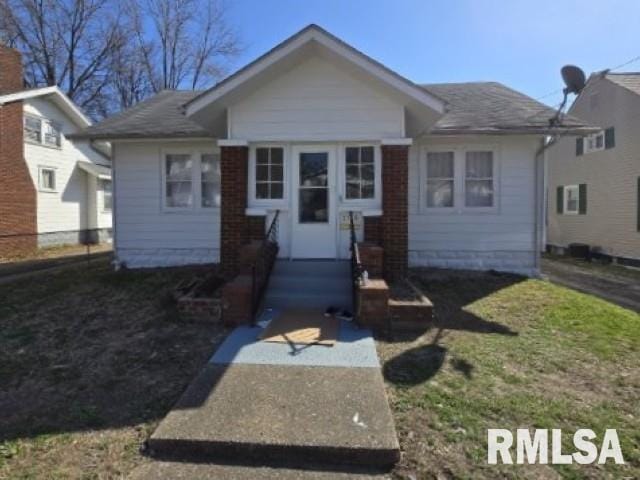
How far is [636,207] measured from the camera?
1473 centimetres

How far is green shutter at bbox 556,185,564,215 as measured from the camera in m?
19.5

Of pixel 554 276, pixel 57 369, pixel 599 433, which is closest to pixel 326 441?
pixel 599 433

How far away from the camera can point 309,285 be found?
7359 millimetres

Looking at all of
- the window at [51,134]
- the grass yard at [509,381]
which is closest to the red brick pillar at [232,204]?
the grass yard at [509,381]

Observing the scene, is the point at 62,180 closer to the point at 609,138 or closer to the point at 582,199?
the point at 582,199

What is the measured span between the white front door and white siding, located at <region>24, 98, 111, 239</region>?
38.8 feet

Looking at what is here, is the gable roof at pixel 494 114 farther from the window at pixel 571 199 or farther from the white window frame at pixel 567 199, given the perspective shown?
the window at pixel 571 199

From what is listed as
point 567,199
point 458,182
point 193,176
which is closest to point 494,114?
point 458,182

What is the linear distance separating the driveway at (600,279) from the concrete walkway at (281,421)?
21.1ft

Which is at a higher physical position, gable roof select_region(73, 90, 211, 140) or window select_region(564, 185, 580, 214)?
gable roof select_region(73, 90, 211, 140)

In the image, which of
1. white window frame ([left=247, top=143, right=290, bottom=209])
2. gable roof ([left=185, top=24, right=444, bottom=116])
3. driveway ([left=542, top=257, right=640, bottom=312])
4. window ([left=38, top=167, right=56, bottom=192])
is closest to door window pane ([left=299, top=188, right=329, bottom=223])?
white window frame ([left=247, top=143, right=290, bottom=209])

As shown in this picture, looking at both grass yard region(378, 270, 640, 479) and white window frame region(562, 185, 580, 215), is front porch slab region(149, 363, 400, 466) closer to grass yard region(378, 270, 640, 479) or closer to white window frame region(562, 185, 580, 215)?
grass yard region(378, 270, 640, 479)

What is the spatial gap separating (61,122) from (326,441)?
19416 mm

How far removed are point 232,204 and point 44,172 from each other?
515 inches
